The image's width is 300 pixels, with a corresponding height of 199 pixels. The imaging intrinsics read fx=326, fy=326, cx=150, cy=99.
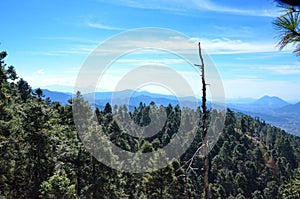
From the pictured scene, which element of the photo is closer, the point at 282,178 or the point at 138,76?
the point at 138,76

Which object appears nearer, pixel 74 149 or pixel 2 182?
pixel 2 182

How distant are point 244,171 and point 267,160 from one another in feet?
21.9

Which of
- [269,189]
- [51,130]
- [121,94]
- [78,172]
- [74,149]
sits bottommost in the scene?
[269,189]

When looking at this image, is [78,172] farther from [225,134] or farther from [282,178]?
[225,134]

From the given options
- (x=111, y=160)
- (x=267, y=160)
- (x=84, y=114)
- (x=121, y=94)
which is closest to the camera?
(x=121, y=94)

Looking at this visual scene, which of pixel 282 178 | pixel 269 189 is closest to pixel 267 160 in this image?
pixel 282 178

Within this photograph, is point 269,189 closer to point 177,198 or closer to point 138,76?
point 177,198

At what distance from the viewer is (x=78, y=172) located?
56.1ft

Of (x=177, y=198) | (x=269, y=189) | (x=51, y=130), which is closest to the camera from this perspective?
(x=51, y=130)

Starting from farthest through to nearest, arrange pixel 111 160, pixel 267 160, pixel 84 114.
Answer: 1. pixel 267 160
2. pixel 84 114
3. pixel 111 160

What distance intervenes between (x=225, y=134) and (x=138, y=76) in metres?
50.3

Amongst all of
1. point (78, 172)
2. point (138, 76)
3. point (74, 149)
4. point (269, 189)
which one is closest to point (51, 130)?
point (74, 149)

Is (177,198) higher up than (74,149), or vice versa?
(74,149)

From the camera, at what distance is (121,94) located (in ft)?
39.4
